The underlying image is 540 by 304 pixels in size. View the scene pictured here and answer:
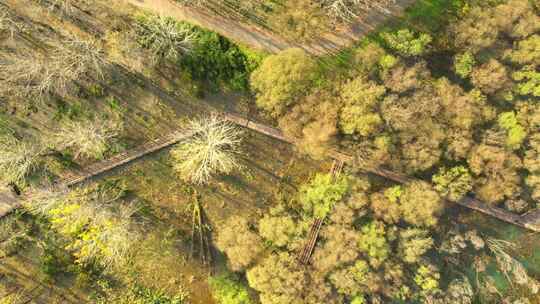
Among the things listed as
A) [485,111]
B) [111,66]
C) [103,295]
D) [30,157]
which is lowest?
[103,295]

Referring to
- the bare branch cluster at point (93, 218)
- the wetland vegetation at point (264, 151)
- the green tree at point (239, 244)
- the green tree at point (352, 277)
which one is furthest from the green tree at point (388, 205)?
the bare branch cluster at point (93, 218)

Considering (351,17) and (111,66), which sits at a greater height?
(351,17)

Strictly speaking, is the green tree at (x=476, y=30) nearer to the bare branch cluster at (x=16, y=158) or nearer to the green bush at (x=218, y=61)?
the green bush at (x=218, y=61)

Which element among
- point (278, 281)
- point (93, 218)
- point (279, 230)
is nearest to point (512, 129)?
point (279, 230)

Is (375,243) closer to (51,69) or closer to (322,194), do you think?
(322,194)

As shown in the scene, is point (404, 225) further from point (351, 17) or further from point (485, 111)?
point (351, 17)

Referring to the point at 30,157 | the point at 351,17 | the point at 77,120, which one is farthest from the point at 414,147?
the point at 30,157
